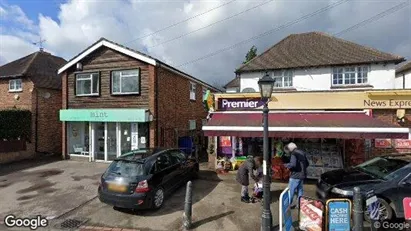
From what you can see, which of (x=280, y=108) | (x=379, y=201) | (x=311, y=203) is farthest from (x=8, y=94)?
(x=379, y=201)

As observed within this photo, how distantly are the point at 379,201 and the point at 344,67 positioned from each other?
12.7 m

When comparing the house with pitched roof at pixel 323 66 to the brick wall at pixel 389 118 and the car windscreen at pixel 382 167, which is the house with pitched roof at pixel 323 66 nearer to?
the brick wall at pixel 389 118

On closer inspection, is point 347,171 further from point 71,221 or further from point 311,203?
point 71,221

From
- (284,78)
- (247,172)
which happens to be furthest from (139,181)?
(284,78)

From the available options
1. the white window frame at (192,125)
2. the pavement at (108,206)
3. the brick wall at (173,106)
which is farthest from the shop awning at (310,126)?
the white window frame at (192,125)

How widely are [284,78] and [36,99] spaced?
16.4 meters

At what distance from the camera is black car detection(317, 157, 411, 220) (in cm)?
620

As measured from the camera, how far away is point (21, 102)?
1702 cm

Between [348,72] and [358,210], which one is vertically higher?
[348,72]

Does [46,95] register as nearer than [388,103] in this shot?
No

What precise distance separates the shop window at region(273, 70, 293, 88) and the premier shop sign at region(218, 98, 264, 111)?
23.4 feet

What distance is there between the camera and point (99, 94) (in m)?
14.6

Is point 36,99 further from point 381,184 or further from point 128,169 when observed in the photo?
point 381,184

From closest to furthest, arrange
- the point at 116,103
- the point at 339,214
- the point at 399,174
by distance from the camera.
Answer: the point at 339,214 → the point at 399,174 → the point at 116,103
